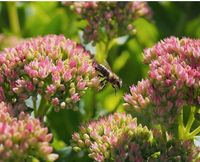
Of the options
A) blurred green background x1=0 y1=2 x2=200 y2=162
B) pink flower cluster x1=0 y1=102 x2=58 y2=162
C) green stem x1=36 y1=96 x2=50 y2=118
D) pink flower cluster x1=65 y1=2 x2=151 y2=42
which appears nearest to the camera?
pink flower cluster x1=0 y1=102 x2=58 y2=162

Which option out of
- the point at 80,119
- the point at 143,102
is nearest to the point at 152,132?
the point at 143,102

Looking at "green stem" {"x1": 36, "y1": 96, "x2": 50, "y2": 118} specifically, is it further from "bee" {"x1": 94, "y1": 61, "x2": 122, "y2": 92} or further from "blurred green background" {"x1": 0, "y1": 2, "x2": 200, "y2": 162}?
"blurred green background" {"x1": 0, "y1": 2, "x2": 200, "y2": 162}

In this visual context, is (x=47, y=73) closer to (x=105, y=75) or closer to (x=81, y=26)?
(x=105, y=75)

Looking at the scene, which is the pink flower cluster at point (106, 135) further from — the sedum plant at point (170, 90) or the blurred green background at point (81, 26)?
the blurred green background at point (81, 26)

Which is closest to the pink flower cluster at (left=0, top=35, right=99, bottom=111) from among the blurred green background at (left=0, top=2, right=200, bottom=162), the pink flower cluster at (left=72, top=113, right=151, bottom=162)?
the pink flower cluster at (left=72, top=113, right=151, bottom=162)

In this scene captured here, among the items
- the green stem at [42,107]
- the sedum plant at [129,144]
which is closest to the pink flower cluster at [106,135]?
the sedum plant at [129,144]
